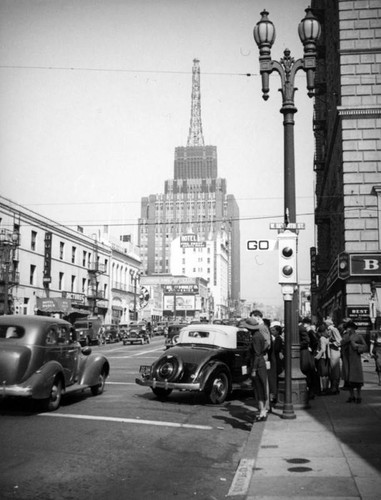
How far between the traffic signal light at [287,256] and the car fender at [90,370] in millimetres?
5389

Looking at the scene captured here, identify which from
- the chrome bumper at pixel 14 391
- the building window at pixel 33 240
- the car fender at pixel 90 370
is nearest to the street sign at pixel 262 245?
the car fender at pixel 90 370

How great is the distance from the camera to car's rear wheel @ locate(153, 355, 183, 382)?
12.8 metres

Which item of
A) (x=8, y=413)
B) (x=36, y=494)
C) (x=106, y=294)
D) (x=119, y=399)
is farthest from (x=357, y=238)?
(x=106, y=294)

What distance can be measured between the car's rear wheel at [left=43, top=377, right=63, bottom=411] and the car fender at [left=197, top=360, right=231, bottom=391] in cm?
312

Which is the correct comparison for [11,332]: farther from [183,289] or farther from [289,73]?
[183,289]

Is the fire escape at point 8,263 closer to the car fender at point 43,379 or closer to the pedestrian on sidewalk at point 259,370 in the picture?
the car fender at point 43,379

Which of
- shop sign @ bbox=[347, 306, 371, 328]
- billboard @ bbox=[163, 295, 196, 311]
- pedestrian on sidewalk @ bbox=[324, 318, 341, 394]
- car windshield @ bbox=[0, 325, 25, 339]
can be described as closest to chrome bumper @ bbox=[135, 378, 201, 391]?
car windshield @ bbox=[0, 325, 25, 339]

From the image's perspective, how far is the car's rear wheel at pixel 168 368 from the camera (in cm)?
1277

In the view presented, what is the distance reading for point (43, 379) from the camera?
1068 cm

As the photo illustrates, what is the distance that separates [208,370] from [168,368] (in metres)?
0.94

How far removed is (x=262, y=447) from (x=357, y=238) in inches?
823

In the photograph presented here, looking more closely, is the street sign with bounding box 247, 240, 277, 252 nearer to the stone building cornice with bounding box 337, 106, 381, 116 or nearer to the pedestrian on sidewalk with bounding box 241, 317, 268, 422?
the pedestrian on sidewalk with bounding box 241, 317, 268, 422

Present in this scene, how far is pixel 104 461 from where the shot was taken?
7.34m

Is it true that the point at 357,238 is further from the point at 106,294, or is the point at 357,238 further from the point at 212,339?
the point at 106,294
